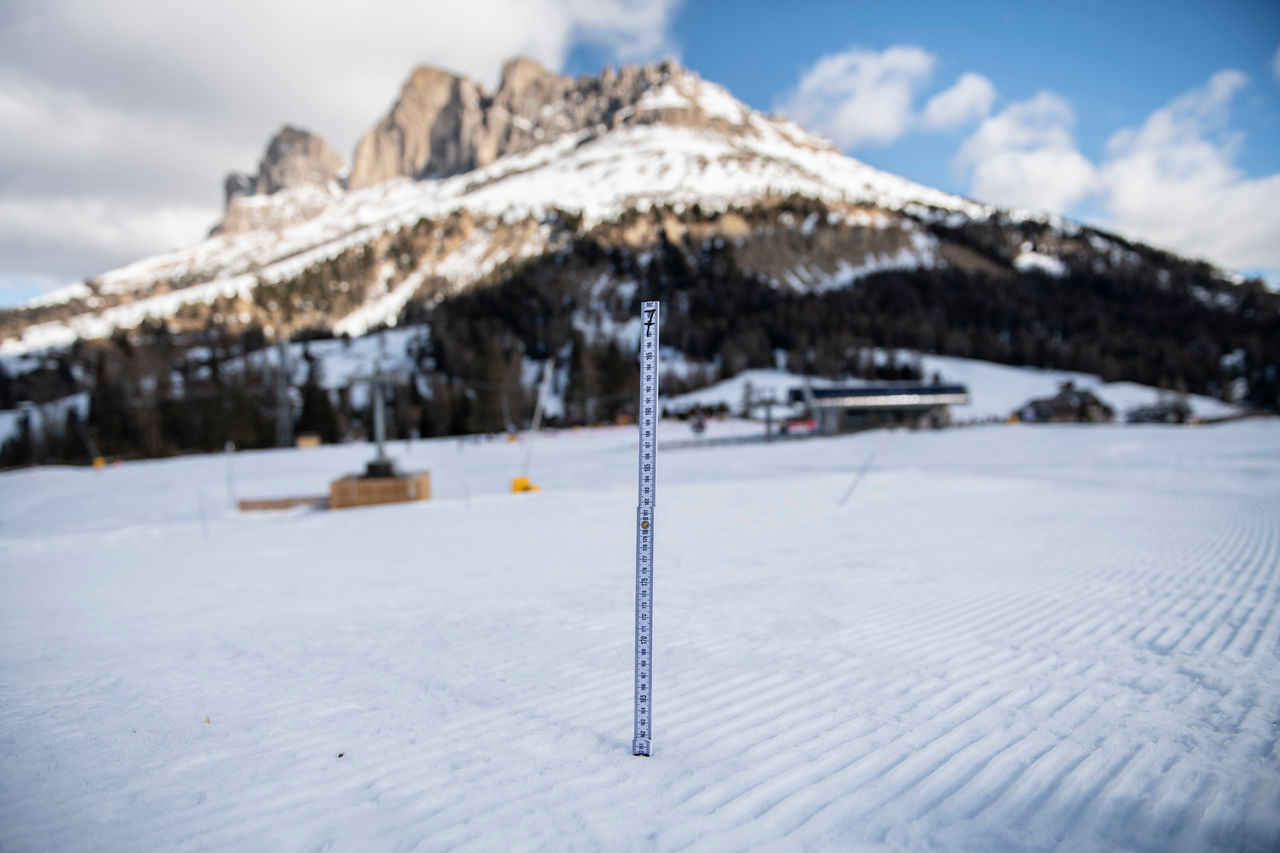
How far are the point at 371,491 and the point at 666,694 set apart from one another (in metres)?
16.6

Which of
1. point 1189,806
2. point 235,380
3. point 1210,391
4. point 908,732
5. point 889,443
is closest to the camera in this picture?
point 1189,806

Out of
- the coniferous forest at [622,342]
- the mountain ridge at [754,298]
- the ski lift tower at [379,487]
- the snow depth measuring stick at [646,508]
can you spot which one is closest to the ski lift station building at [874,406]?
the coniferous forest at [622,342]

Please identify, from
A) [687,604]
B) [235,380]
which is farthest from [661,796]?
[235,380]

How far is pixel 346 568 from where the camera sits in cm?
945

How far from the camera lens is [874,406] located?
210 ft

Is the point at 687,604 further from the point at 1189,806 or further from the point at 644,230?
the point at 644,230

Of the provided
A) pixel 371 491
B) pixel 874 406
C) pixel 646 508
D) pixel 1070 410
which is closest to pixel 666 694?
pixel 646 508

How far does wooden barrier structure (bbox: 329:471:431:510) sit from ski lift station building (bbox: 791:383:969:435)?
156ft

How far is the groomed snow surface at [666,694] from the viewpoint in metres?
3.00

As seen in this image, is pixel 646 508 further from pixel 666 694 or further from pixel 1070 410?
pixel 1070 410

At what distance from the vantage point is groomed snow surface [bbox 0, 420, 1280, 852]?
3.00 m

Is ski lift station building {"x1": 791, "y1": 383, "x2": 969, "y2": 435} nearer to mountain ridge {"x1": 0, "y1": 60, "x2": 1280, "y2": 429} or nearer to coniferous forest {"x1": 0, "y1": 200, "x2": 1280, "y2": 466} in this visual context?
coniferous forest {"x1": 0, "y1": 200, "x2": 1280, "y2": 466}

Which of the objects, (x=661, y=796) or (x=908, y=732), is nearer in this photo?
(x=661, y=796)

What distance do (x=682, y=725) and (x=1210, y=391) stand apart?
130223mm
